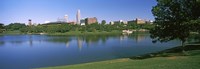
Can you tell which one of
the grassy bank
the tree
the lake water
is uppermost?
the tree

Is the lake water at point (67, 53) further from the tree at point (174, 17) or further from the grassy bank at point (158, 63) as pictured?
the grassy bank at point (158, 63)

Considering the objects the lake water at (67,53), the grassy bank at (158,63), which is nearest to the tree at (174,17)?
the grassy bank at (158,63)

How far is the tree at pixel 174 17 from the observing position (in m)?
26.5

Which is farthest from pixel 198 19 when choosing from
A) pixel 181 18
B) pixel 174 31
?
pixel 174 31

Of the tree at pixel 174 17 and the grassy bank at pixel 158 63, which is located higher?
the tree at pixel 174 17

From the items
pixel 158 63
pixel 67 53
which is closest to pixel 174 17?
pixel 158 63

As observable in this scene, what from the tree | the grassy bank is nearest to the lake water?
the tree

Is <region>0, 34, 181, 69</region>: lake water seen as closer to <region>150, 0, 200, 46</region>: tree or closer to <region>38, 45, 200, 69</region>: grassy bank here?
<region>150, 0, 200, 46</region>: tree

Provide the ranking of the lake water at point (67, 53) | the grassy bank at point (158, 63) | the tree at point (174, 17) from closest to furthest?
the grassy bank at point (158, 63)
the tree at point (174, 17)
the lake water at point (67, 53)

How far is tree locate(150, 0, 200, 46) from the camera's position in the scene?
86.9 ft

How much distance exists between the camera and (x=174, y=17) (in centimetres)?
2839

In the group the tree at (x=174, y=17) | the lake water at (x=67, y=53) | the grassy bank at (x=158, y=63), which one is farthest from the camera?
the lake water at (x=67, y=53)

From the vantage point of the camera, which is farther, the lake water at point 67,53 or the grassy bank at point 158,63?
the lake water at point 67,53

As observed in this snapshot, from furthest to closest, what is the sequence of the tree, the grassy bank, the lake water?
the lake water
the tree
the grassy bank
